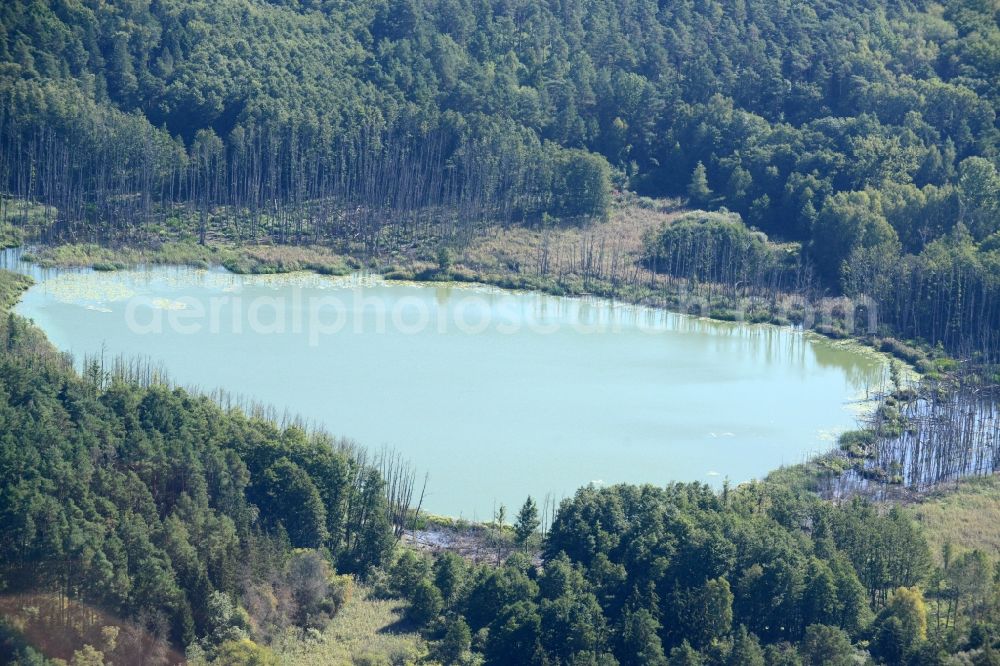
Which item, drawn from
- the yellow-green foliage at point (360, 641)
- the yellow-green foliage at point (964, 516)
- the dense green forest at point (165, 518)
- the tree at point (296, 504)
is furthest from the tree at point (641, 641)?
the yellow-green foliage at point (964, 516)

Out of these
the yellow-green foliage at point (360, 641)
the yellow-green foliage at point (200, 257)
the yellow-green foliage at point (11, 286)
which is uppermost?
the yellow-green foliage at point (200, 257)

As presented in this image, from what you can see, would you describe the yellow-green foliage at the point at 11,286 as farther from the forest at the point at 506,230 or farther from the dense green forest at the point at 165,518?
the dense green forest at the point at 165,518

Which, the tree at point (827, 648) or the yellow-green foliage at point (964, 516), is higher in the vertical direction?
the yellow-green foliage at point (964, 516)

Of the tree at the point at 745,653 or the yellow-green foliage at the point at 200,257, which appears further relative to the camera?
the yellow-green foliage at the point at 200,257

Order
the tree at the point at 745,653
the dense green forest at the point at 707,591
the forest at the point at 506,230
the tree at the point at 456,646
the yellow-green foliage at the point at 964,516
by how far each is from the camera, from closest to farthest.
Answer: the tree at the point at 745,653 < the dense green forest at the point at 707,591 < the tree at the point at 456,646 < the forest at the point at 506,230 < the yellow-green foliage at the point at 964,516

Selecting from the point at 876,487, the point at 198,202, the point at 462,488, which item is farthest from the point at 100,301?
the point at 876,487

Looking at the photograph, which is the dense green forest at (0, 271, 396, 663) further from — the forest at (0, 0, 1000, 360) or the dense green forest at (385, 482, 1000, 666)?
the forest at (0, 0, 1000, 360)

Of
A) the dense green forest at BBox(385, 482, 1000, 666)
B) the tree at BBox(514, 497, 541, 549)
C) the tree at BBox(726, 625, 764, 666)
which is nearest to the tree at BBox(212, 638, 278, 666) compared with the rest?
the dense green forest at BBox(385, 482, 1000, 666)

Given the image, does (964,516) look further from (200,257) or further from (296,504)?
(200,257)
